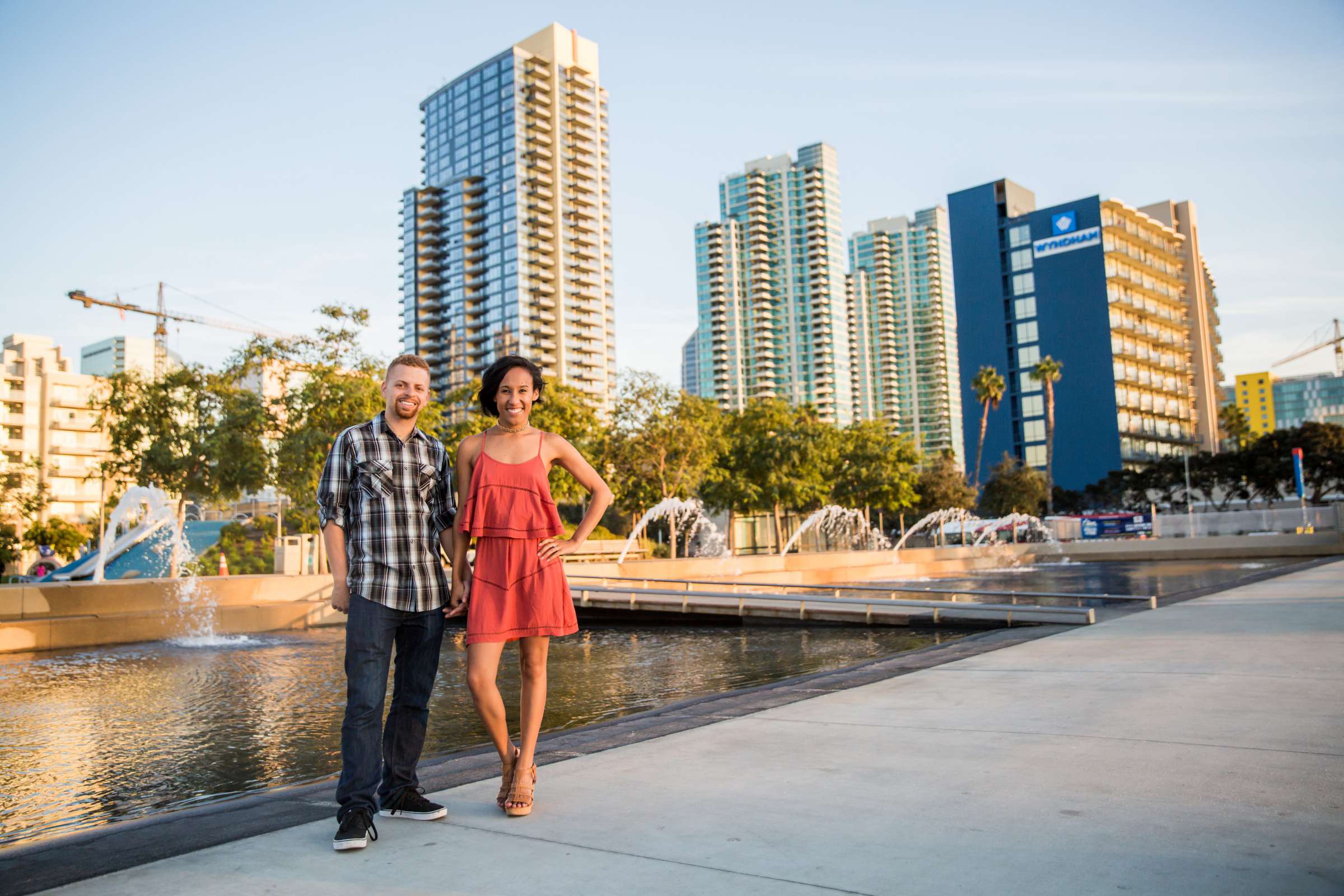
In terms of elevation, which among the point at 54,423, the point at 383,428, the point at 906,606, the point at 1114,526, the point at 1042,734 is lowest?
the point at 906,606

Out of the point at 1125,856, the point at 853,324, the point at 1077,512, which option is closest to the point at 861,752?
the point at 1125,856

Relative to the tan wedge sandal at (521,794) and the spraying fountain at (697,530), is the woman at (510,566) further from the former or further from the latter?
the spraying fountain at (697,530)

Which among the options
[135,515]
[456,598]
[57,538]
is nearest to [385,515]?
[456,598]

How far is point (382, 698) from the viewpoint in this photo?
364 centimetres

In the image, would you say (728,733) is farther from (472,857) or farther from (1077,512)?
(1077,512)

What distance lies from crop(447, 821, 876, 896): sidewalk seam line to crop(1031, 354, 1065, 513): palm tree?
7740 centimetres

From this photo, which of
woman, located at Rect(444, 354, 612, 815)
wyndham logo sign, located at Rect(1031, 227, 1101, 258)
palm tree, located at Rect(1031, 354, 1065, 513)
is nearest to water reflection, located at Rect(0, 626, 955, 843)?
woman, located at Rect(444, 354, 612, 815)

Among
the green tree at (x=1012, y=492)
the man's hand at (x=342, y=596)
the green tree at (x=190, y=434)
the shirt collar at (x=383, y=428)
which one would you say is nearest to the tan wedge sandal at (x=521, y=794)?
the man's hand at (x=342, y=596)

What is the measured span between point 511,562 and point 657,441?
34.3 m

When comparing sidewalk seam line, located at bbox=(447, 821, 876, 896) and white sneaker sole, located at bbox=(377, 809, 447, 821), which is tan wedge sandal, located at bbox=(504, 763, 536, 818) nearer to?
sidewalk seam line, located at bbox=(447, 821, 876, 896)

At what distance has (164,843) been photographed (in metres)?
3.27

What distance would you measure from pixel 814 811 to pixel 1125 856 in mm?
1024

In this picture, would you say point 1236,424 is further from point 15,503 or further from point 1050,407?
point 15,503

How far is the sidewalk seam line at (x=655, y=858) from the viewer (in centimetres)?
259
